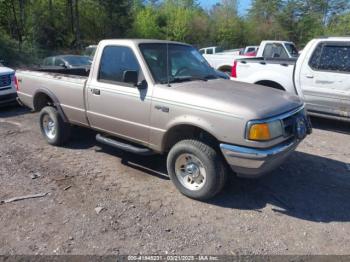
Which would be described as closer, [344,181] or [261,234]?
[261,234]

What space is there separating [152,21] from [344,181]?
4456cm

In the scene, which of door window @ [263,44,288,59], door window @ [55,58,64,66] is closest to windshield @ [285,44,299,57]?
Result: door window @ [263,44,288,59]

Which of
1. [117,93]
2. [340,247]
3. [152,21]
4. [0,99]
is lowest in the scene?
[340,247]

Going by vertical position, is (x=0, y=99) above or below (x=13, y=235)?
above

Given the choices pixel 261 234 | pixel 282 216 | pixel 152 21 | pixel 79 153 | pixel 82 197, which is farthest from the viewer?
pixel 152 21

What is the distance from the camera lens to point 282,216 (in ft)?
12.3

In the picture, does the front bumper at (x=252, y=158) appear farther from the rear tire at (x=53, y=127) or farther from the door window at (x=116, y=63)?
the rear tire at (x=53, y=127)

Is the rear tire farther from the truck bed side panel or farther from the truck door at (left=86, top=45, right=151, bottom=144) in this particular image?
the truck door at (left=86, top=45, right=151, bottom=144)

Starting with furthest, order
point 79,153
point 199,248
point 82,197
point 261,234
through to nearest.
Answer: point 79,153, point 82,197, point 261,234, point 199,248

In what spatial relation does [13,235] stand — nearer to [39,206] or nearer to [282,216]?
[39,206]

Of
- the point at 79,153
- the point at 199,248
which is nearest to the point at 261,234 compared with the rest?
the point at 199,248

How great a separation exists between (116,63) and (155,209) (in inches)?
84.2

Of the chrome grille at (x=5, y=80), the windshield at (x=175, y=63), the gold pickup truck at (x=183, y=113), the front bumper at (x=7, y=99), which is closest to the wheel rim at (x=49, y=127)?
the gold pickup truck at (x=183, y=113)

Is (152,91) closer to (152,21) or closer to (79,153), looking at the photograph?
(79,153)
